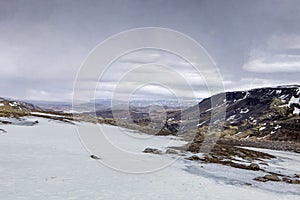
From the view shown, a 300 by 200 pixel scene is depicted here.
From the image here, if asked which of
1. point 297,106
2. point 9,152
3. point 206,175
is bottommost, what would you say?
point 206,175

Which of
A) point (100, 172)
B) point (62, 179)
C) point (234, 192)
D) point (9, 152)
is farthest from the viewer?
point (9, 152)

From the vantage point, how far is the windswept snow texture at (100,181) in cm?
1570

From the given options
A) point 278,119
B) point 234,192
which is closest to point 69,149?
point 234,192

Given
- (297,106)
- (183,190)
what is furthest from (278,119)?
(183,190)

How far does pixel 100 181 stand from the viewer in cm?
1867

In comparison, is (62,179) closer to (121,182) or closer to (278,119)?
(121,182)

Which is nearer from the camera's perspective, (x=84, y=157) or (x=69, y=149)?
(x=84, y=157)

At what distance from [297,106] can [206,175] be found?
179 meters

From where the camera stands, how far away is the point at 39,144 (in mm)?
30250

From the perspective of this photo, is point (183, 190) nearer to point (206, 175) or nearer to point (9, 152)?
point (206, 175)

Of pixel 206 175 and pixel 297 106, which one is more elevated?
pixel 297 106

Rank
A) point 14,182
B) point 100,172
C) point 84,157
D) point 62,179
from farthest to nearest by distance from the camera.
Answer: point 84,157
point 100,172
point 62,179
point 14,182

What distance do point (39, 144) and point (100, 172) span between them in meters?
12.4

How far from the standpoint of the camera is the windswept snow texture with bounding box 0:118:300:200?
618 inches
